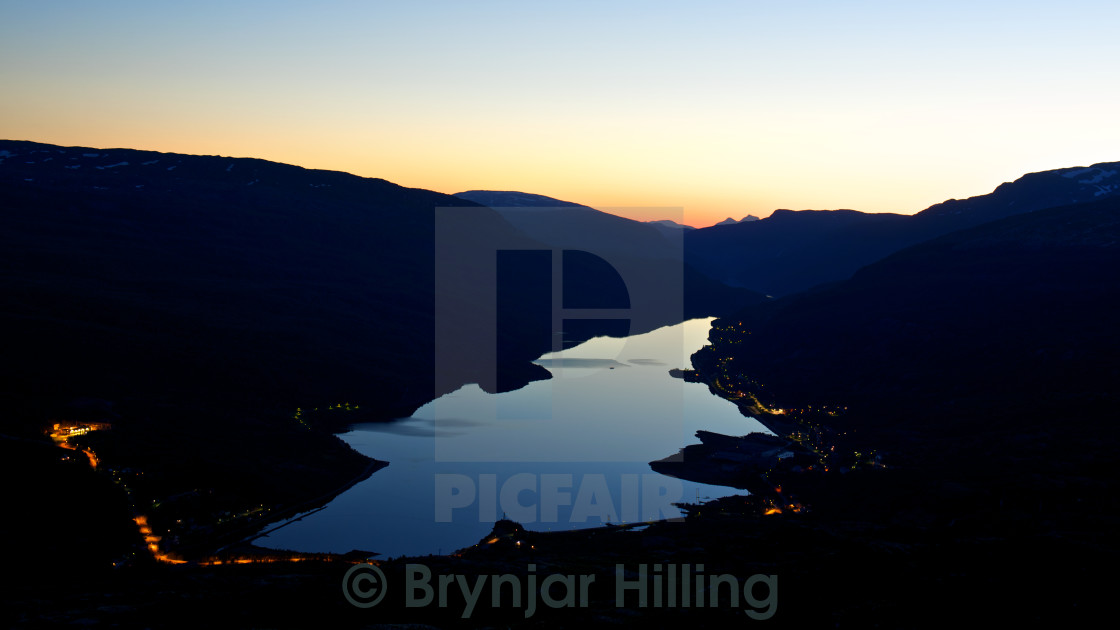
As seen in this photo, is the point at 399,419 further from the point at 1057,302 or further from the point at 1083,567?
the point at 1057,302

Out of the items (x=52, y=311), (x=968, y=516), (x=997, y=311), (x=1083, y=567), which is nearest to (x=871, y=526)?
(x=968, y=516)

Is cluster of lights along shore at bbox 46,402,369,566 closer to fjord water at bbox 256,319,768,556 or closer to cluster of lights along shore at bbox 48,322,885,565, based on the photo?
cluster of lights along shore at bbox 48,322,885,565

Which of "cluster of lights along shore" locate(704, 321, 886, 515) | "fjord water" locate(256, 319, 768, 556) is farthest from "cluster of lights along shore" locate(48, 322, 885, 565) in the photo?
"fjord water" locate(256, 319, 768, 556)

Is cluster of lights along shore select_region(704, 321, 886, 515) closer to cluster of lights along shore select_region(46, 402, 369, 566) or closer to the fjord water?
the fjord water

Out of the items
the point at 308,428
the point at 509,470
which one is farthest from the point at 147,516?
the point at 308,428

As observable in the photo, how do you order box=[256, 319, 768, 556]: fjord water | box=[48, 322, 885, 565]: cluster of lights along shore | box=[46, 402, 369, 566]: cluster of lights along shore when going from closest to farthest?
box=[46, 402, 369, 566]: cluster of lights along shore
box=[48, 322, 885, 565]: cluster of lights along shore
box=[256, 319, 768, 556]: fjord water

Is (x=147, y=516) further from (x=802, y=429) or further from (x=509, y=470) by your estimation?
(x=802, y=429)

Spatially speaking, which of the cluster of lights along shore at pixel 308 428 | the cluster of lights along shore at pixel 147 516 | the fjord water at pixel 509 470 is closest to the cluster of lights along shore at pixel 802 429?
the cluster of lights along shore at pixel 308 428

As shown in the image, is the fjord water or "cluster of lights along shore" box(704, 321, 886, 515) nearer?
the fjord water

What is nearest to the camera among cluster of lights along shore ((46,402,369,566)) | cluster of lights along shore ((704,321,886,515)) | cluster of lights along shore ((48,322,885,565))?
cluster of lights along shore ((46,402,369,566))
